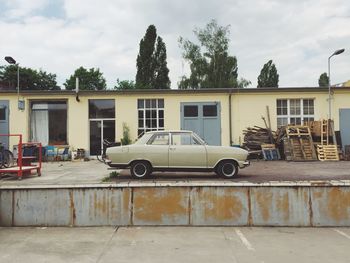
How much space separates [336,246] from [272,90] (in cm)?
1483

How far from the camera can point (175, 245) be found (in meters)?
6.72

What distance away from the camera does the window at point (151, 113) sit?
68.3 ft

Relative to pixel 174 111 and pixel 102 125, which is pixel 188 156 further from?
pixel 102 125

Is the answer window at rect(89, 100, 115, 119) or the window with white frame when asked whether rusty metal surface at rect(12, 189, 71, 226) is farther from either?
the window with white frame

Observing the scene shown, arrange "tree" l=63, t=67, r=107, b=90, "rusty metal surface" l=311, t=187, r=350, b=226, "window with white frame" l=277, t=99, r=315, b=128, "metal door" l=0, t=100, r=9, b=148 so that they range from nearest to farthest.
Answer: "rusty metal surface" l=311, t=187, r=350, b=226, "metal door" l=0, t=100, r=9, b=148, "window with white frame" l=277, t=99, r=315, b=128, "tree" l=63, t=67, r=107, b=90

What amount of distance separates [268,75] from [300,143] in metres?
34.6

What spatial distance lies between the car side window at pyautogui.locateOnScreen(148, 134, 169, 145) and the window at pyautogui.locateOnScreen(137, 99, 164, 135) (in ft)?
30.0

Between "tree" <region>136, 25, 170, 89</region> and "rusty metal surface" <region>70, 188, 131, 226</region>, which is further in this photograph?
"tree" <region>136, 25, 170, 89</region>

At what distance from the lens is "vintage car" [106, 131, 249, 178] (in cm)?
1133

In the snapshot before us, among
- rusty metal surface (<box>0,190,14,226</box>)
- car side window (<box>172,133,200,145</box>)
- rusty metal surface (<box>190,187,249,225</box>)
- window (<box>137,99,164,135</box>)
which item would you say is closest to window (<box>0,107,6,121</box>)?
window (<box>137,99,164,135</box>)

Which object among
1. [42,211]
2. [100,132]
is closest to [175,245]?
[42,211]

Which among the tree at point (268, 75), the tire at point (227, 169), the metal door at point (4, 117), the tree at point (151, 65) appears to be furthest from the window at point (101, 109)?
the tree at point (268, 75)

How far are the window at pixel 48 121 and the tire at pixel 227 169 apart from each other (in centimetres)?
1211

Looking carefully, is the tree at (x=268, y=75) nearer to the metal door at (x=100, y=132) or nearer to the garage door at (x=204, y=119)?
the garage door at (x=204, y=119)
